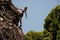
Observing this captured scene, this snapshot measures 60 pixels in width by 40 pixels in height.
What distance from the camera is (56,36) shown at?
3694 cm

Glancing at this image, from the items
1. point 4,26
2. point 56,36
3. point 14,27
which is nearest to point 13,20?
point 14,27

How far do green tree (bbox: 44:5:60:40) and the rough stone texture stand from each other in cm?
2033

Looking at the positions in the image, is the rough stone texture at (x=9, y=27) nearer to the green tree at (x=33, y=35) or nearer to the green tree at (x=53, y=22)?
the green tree at (x=53, y=22)

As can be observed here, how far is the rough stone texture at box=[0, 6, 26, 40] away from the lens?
49.3 feet

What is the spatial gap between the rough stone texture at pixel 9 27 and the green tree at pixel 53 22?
2033 centimetres

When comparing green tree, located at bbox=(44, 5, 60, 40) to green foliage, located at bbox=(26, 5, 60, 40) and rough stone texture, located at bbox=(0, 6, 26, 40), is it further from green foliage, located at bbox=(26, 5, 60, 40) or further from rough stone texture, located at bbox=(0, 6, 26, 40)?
rough stone texture, located at bbox=(0, 6, 26, 40)

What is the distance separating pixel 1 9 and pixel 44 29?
22.7 m

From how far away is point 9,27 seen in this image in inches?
622

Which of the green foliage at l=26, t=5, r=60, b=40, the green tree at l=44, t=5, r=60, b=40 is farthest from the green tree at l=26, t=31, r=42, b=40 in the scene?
the green tree at l=44, t=5, r=60, b=40

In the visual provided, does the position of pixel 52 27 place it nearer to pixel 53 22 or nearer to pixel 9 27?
pixel 53 22

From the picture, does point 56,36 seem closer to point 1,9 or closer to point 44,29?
point 44,29

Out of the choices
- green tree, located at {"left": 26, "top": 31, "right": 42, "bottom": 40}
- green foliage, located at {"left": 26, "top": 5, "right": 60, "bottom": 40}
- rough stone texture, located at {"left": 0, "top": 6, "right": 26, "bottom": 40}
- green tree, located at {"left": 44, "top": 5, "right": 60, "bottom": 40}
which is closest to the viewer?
rough stone texture, located at {"left": 0, "top": 6, "right": 26, "bottom": 40}

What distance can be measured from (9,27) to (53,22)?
23.4 meters

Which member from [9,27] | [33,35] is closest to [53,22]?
[33,35]
